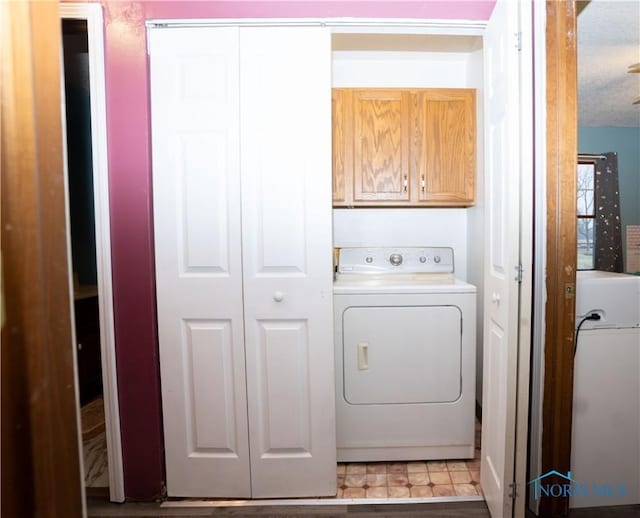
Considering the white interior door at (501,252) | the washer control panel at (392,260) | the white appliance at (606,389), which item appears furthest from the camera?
the washer control panel at (392,260)

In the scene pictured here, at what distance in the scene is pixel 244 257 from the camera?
1.44 metres

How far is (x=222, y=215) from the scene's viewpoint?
4.70ft

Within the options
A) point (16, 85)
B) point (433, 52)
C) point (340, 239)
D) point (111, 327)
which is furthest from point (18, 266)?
point (433, 52)

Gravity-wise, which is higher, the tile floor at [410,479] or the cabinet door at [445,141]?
the cabinet door at [445,141]

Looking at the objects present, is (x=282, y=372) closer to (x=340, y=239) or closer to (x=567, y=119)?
(x=340, y=239)

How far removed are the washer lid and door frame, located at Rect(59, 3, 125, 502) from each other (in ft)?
3.46

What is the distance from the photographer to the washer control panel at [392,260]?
1.93 meters

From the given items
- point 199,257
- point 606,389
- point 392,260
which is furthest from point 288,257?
point 606,389

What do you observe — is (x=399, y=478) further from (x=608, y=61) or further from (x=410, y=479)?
(x=608, y=61)

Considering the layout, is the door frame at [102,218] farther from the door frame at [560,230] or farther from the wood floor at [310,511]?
the door frame at [560,230]

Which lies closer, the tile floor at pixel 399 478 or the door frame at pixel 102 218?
the door frame at pixel 102 218

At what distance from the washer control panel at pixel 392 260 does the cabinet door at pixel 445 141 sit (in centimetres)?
40

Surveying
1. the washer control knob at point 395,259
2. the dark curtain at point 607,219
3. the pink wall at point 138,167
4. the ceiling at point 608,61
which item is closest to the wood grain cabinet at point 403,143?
the washer control knob at point 395,259

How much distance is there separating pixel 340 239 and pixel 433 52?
1.37 m
